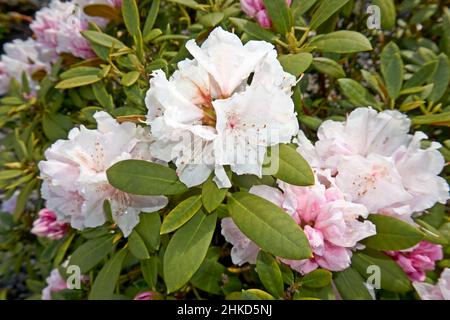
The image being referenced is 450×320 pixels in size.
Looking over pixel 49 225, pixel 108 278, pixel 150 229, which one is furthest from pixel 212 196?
pixel 49 225

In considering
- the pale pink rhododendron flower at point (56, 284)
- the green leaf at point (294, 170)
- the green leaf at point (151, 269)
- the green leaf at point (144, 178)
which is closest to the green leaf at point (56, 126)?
the pale pink rhododendron flower at point (56, 284)

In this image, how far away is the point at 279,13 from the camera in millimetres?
1219

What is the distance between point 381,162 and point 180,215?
413 mm

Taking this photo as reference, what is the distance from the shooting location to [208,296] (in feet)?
5.70

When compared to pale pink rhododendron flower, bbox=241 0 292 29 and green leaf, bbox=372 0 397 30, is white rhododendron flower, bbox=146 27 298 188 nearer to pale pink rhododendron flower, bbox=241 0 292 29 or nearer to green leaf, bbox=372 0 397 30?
pale pink rhododendron flower, bbox=241 0 292 29

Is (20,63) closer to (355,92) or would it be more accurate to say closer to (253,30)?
(253,30)

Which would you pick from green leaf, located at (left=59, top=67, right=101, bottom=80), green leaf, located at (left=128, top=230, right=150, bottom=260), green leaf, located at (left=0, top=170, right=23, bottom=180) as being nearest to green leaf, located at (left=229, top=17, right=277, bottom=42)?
green leaf, located at (left=59, top=67, right=101, bottom=80)

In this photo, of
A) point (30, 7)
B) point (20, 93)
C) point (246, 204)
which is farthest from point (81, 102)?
point (30, 7)

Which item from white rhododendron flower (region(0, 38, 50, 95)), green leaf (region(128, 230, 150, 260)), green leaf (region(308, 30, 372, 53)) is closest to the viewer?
green leaf (region(128, 230, 150, 260))

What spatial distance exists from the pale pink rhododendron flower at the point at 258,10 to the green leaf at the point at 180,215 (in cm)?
50

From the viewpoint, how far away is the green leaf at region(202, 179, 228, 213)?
3.26 ft

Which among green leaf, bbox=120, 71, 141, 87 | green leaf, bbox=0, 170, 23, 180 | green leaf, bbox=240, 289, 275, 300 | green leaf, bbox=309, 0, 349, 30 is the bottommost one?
green leaf, bbox=0, 170, 23, 180

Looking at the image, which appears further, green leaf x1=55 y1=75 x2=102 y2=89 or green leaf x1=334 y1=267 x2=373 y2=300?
→ green leaf x1=55 y1=75 x2=102 y2=89

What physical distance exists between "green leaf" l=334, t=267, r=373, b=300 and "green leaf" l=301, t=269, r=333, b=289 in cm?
11
